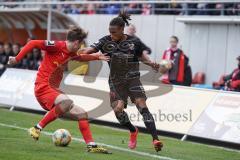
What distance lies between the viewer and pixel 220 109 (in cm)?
1336

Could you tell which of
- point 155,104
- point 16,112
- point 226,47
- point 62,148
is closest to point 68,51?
point 62,148

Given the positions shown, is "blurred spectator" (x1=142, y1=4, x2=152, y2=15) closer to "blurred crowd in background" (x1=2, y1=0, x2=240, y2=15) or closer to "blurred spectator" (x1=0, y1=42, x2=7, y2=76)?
"blurred crowd in background" (x1=2, y1=0, x2=240, y2=15)

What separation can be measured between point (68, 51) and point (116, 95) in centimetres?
126

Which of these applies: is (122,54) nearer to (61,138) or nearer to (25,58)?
(61,138)

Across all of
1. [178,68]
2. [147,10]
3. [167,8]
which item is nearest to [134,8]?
[147,10]

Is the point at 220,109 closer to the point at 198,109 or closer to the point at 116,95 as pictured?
the point at 198,109

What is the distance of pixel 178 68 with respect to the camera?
16.9 metres

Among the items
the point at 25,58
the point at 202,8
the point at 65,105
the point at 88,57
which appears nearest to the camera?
the point at 65,105

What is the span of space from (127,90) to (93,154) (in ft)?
5.49

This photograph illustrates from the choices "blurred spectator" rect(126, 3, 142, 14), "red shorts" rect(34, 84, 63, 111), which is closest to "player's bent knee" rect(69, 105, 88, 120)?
"red shorts" rect(34, 84, 63, 111)

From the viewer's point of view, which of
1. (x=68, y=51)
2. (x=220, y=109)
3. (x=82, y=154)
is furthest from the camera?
(x=220, y=109)

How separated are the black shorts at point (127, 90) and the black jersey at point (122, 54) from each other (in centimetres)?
10

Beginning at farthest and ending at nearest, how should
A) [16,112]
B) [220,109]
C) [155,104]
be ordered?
[16,112], [155,104], [220,109]

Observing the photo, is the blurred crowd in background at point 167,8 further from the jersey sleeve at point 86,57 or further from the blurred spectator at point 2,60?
the jersey sleeve at point 86,57
